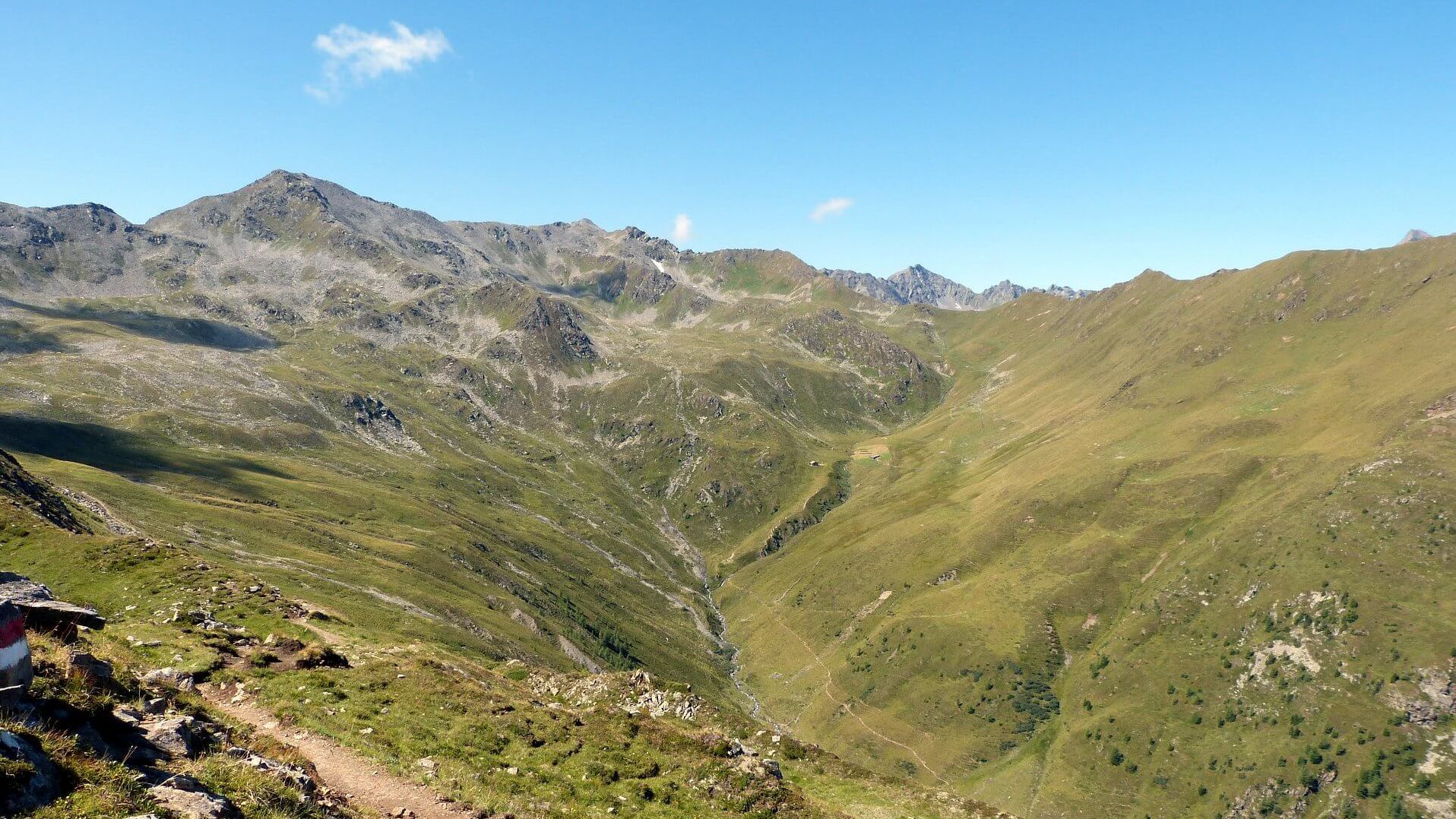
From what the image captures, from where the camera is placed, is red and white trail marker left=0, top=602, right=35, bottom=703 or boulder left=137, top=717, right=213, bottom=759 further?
boulder left=137, top=717, right=213, bottom=759

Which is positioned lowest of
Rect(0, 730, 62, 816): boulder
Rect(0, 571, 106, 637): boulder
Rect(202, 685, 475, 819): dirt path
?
Rect(202, 685, 475, 819): dirt path

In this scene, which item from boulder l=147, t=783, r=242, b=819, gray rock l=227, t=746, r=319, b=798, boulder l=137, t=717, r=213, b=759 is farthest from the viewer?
gray rock l=227, t=746, r=319, b=798

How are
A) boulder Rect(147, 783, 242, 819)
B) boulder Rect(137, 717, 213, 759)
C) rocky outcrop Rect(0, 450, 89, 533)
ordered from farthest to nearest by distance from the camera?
rocky outcrop Rect(0, 450, 89, 533) → boulder Rect(137, 717, 213, 759) → boulder Rect(147, 783, 242, 819)

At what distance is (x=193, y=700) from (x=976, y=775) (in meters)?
190

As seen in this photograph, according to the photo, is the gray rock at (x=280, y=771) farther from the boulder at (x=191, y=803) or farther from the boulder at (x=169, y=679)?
the boulder at (x=169, y=679)

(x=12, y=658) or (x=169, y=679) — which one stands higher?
(x=12, y=658)

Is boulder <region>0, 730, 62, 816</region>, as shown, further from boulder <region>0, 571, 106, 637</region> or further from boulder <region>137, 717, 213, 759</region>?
boulder <region>0, 571, 106, 637</region>

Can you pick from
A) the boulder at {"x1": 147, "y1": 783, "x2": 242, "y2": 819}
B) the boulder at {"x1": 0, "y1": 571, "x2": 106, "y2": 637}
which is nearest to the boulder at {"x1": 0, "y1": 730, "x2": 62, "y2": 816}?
the boulder at {"x1": 147, "y1": 783, "x2": 242, "y2": 819}

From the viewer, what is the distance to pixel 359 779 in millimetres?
23828

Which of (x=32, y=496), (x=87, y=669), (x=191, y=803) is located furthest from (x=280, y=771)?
(x=32, y=496)

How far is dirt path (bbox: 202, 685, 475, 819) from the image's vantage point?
882 inches

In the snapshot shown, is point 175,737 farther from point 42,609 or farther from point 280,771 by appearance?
point 42,609

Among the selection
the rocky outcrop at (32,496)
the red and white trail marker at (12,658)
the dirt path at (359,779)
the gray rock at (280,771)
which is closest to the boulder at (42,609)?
the dirt path at (359,779)

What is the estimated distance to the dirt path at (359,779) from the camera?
2241 centimetres
